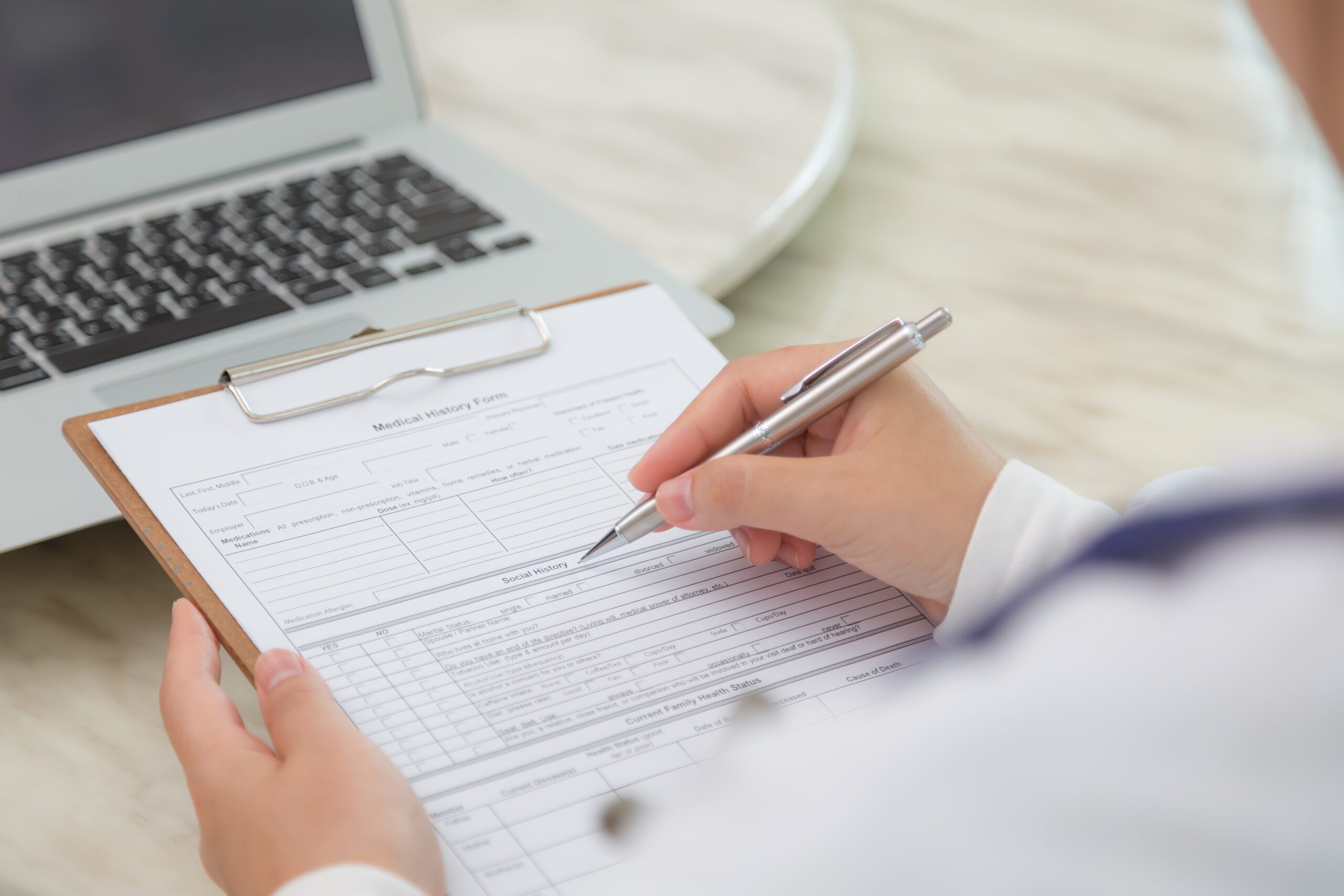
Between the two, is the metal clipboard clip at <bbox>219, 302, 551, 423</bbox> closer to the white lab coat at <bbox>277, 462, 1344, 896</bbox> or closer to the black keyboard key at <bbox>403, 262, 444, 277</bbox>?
the black keyboard key at <bbox>403, 262, 444, 277</bbox>

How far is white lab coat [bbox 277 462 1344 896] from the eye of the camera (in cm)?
26

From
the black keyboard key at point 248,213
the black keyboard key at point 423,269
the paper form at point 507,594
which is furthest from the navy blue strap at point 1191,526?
the black keyboard key at point 248,213

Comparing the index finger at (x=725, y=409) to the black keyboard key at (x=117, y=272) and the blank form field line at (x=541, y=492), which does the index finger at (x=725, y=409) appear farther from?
the black keyboard key at (x=117, y=272)

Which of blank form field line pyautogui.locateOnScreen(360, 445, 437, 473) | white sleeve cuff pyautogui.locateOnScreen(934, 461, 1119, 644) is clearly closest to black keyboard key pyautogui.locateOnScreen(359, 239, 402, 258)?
blank form field line pyautogui.locateOnScreen(360, 445, 437, 473)

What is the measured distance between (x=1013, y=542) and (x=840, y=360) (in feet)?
0.37

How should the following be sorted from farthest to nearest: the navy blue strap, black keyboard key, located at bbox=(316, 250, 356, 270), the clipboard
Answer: black keyboard key, located at bbox=(316, 250, 356, 270), the clipboard, the navy blue strap

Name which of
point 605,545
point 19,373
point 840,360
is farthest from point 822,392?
point 19,373

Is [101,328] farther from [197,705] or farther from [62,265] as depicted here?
[197,705]

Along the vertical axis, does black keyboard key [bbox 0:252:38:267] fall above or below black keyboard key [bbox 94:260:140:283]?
above

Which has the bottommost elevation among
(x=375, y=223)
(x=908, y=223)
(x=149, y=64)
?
(x=908, y=223)

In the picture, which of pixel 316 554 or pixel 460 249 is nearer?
pixel 316 554

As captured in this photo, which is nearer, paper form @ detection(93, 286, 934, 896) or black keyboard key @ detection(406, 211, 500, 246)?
paper form @ detection(93, 286, 934, 896)

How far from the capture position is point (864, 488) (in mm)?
512

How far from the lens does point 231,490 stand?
538mm
